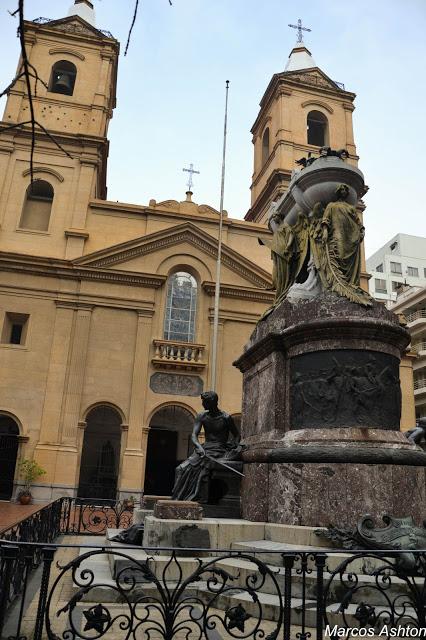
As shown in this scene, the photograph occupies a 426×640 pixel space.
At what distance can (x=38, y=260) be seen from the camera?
78.7 ft

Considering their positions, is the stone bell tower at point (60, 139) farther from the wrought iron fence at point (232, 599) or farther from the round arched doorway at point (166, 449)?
the wrought iron fence at point (232, 599)

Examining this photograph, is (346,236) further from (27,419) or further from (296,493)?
(27,419)

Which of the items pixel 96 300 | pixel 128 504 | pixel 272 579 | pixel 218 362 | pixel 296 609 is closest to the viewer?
pixel 272 579

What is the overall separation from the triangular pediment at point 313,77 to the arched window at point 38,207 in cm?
1658

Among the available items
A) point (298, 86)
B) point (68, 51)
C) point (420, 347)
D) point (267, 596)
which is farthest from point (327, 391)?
point (420, 347)

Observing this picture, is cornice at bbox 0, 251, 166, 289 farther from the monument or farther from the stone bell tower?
the monument

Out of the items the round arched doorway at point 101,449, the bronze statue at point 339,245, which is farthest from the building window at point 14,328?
the bronze statue at point 339,245

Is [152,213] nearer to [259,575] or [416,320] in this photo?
[259,575]

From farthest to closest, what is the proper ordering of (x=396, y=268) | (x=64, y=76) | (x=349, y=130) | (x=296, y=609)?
(x=396, y=268) → (x=349, y=130) → (x=64, y=76) → (x=296, y=609)

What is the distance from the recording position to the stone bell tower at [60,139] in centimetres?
2538

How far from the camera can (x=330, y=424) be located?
6.36 m

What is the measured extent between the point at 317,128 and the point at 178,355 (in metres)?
19.1

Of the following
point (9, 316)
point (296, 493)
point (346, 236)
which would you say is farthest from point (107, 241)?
point (296, 493)

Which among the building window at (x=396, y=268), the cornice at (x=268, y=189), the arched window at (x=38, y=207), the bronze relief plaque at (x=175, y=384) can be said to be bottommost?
the bronze relief plaque at (x=175, y=384)
